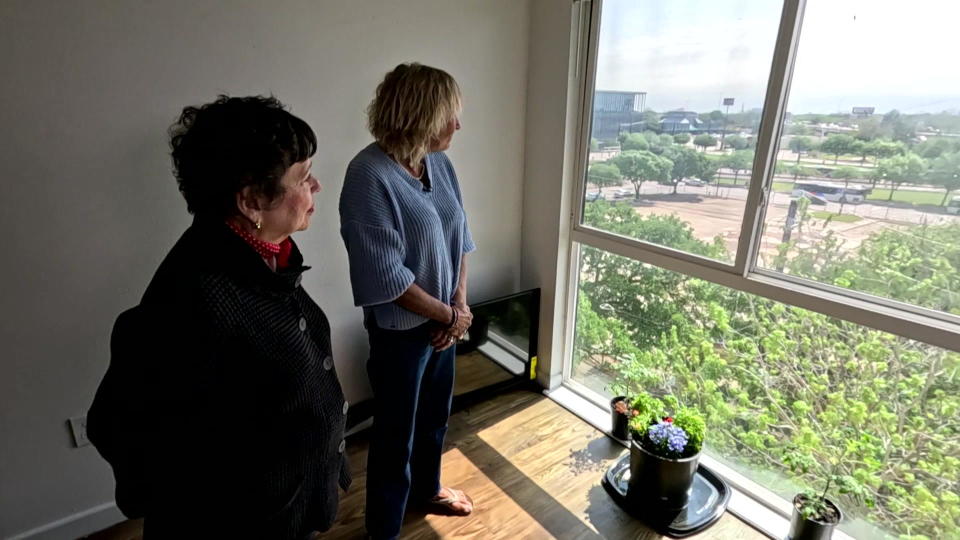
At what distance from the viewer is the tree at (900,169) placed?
4.27ft

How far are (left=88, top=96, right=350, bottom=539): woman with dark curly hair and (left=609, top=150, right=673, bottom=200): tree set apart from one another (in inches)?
56.4

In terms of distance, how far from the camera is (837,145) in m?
1.43

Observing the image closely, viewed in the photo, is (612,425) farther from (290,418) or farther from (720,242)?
(290,418)

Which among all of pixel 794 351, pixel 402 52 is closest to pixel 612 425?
pixel 794 351

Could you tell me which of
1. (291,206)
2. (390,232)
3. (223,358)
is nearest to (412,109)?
(390,232)

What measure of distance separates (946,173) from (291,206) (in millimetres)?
1588

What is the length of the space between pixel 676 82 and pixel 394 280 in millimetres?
1294

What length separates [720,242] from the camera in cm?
177

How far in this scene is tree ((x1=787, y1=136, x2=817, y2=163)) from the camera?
4.88 feet

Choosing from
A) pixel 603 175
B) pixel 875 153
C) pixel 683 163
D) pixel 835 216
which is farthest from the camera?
pixel 603 175

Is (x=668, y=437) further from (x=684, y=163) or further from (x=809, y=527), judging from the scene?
(x=684, y=163)

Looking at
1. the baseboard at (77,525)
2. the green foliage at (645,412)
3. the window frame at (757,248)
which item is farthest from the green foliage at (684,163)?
the baseboard at (77,525)

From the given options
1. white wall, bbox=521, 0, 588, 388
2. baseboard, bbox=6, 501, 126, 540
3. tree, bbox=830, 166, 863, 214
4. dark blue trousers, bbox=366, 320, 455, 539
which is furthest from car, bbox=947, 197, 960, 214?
baseboard, bbox=6, 501, 126, 540

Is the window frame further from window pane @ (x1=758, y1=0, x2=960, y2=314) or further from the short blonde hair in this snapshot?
the short blonde hair
